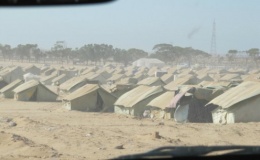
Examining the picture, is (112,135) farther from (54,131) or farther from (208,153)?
(208,153)

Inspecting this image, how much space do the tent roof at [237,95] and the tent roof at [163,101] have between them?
229cm

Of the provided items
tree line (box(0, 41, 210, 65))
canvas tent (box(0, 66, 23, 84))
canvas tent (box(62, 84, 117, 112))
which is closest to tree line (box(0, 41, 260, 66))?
tree line (box(0, 41, 210, 65))

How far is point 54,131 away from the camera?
16266 millimetres

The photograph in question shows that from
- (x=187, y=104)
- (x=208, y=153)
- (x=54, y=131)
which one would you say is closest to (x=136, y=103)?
(x=187, y=104)

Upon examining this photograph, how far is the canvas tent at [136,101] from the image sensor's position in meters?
23.4

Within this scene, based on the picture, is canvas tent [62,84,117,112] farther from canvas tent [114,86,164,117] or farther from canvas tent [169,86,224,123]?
canvas tent [169,86,224,123]

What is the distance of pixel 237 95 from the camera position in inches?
768

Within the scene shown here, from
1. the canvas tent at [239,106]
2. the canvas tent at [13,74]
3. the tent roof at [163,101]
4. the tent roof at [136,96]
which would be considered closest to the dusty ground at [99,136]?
the canvas tent at [239,106]

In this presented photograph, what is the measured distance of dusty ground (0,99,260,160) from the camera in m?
11.9

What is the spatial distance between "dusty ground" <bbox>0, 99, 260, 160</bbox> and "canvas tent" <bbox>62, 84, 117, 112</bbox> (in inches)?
157

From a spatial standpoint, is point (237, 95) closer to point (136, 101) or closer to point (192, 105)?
point (192, 105)

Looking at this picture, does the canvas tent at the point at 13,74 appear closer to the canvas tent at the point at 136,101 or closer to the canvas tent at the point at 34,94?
the canvas tent at the point at 34,94

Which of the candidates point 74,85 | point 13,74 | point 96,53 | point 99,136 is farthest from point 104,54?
point 99,136

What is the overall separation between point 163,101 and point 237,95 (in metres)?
3.68
